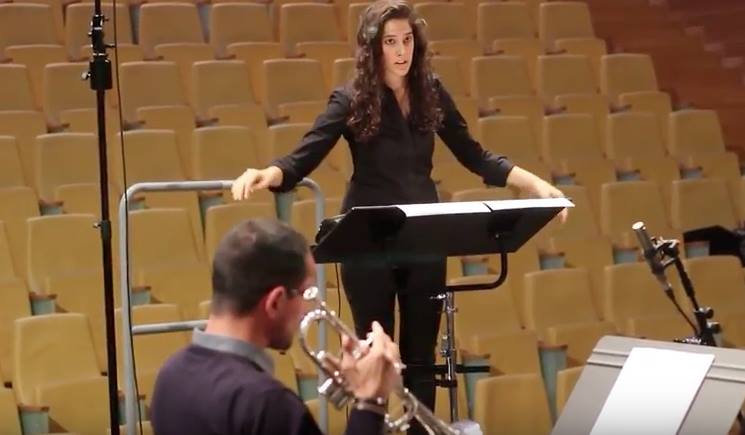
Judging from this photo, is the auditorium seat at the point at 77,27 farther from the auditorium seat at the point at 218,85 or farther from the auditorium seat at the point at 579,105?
the auditorium seat at the point at 579,105

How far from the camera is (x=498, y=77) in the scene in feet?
15.0

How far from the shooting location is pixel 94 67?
2.37 m

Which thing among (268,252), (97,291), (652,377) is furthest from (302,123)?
(268,252)

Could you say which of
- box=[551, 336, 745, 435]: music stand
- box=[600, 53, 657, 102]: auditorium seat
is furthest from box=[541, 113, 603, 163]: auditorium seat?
box=[551, 336, 745, 435]: music stand

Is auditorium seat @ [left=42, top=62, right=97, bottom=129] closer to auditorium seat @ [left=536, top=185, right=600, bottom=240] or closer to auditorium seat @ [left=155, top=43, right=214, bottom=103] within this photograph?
auditorium seat @ [left=155, top=43, right=214, bottom=103]

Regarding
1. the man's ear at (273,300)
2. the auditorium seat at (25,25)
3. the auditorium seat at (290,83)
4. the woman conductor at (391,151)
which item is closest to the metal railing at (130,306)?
the woman conductor at (391,151)

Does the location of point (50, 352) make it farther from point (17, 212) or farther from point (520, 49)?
point (520, 49)

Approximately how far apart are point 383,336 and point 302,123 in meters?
2.63

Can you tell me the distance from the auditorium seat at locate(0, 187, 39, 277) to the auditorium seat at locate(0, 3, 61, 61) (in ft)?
3.35

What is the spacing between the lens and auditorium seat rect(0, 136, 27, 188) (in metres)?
3.45

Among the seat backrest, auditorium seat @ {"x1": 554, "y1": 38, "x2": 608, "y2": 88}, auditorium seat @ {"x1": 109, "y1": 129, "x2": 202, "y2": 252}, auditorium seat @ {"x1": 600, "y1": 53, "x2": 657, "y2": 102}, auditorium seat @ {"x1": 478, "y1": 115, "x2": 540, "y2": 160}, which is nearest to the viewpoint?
the seat backrest

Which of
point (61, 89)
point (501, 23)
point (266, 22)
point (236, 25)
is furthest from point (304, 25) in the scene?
point (61, 89)

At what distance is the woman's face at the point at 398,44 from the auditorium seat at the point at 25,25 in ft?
7.55

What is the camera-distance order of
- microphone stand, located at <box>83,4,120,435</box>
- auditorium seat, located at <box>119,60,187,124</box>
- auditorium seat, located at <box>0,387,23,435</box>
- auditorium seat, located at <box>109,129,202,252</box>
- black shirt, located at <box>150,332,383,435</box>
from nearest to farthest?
black shirt, located at <box>150,332,383,435</box>
microphone stand, located at <box>83,4,120,435</box>
auditorium seat, located at <box>0,387,23,435</box>
auditorium seat, located at <box>109,129,202,252</box>
auditorium seat, located at <box>119,60,187,124</box>
